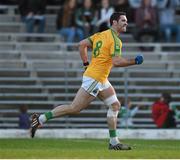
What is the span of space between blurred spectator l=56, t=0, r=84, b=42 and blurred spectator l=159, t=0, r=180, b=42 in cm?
243

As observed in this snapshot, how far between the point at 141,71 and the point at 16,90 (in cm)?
348

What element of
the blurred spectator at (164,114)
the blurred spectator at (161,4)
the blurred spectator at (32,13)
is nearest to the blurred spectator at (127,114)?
the blurred spectator at (164,114)

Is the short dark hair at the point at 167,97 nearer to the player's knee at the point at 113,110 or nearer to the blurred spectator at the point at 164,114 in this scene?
the blurred spectator at the point at 164,114

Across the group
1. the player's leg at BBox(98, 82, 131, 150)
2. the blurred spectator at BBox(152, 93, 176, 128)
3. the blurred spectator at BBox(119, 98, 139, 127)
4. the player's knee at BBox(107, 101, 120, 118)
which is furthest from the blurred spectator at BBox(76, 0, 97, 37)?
the player's knee at BBox(107, 101, 120, 118)

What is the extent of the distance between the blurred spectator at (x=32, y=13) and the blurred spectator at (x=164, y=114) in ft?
16.7

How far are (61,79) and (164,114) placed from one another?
134 inches

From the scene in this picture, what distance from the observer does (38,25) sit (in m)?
28.2

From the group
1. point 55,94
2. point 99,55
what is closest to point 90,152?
point 99,55

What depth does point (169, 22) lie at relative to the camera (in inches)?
1087

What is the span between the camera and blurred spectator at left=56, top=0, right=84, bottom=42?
89.0 feet

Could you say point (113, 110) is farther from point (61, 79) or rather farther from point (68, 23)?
point (68, 23)

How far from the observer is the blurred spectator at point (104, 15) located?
26844mm

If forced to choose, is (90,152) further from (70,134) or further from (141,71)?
(141,71)

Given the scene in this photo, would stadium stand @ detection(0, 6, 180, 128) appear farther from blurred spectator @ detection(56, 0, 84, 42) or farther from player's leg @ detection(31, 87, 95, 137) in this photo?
player's leg @ detection(31, 87, 95, 137)
